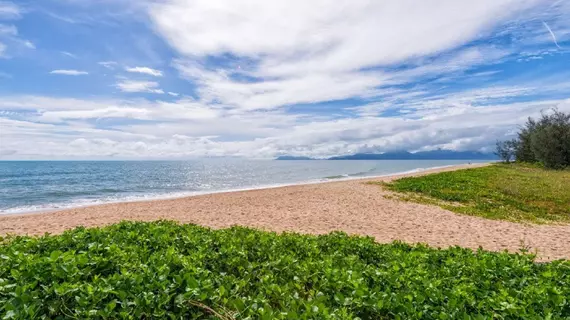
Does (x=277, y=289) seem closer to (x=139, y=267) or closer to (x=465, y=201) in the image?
(x=139, y=267)

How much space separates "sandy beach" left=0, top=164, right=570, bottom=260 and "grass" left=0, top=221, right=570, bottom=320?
6.38 m

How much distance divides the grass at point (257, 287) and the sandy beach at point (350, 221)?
638 centimetres

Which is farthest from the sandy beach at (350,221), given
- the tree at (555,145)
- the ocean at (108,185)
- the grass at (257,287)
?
the tree at (555,145)

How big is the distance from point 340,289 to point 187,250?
104 inches

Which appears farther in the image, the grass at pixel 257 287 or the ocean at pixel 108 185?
the ocean at pixel 108 185

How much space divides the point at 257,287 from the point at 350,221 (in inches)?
558

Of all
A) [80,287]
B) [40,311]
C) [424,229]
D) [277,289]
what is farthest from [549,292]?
[424,229]

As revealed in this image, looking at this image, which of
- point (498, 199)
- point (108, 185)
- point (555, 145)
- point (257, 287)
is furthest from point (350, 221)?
point (555, 145)

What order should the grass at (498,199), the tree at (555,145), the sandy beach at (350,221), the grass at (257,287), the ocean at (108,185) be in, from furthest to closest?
the tree at (555,145) < the ocean at (108,185) < the grass at (498,199) < the sandy beach at (350,221) < the grass at (257,287)

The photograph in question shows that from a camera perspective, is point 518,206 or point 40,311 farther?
point 518,206

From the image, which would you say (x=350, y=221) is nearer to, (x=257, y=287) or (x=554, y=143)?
(x=257, y=287)

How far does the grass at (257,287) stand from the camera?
2898 mm

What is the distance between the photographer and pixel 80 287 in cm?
296

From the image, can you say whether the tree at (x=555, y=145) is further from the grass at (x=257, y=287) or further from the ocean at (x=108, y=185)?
the grass at (x=257, y=287)
